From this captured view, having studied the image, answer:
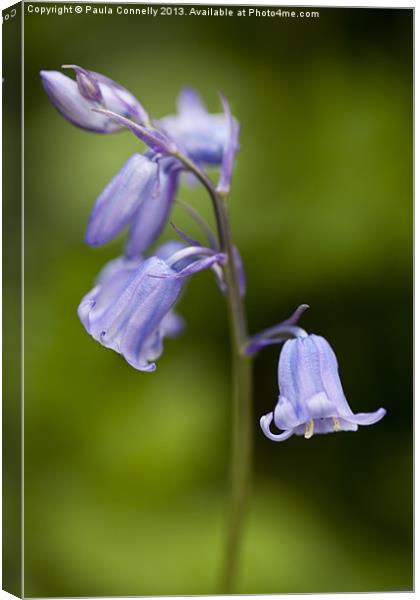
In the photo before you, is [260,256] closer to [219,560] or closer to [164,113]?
[164,113]

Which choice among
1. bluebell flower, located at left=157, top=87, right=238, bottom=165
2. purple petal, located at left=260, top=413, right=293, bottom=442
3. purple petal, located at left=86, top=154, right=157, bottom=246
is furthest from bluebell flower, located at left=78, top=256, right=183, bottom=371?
bluebell flower, located at left=157, top=87, right=238, bottom=165

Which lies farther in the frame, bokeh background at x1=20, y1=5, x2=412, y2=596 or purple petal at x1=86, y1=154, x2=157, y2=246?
bokeh background at x1=20, y1=5, x2=412, y2=596

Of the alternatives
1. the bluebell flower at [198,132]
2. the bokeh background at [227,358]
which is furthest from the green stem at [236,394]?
the bokeh background at [227,358]

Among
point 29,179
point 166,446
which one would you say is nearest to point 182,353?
point 166,446

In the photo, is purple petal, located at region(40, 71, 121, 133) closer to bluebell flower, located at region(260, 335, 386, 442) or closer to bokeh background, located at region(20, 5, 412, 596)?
bluebell flower, located at region(260, 335, 386, 442)

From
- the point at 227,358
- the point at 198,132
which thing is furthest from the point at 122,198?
the point at 227,358

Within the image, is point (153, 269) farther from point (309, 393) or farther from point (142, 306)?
point (309, 393)
